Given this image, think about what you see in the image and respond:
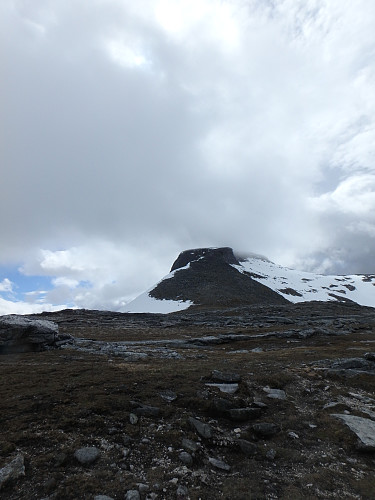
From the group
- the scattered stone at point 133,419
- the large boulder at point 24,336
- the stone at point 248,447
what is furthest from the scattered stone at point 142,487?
the large boulder at point 24,336

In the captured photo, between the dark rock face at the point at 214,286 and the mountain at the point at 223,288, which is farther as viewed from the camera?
the dark rock face at the point at 214,286

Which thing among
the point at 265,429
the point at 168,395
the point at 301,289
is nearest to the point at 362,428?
the point at 265,429

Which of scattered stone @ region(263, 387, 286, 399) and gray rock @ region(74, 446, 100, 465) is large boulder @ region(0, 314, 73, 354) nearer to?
gray rock @ region(74, 446, 100, 465)

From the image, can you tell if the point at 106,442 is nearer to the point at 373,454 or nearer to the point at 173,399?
the point at 173,399

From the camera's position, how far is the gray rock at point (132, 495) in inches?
325

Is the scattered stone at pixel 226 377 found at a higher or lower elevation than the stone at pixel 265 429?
higher

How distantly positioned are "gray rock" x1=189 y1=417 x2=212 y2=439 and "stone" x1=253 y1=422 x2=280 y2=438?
6.97 ft

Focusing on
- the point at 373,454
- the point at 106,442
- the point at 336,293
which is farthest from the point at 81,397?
the point at 336,293

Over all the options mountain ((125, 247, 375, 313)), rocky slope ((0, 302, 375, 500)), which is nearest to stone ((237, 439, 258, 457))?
rocky slope ((0, 302, 375, 500))

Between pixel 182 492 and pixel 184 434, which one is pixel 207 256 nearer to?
pixel 184 434

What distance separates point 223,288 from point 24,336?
11979cm

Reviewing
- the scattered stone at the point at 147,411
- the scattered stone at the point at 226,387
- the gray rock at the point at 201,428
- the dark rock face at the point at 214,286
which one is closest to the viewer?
the gray rock at the point at 201,428

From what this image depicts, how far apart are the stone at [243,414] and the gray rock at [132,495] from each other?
6.25 metres

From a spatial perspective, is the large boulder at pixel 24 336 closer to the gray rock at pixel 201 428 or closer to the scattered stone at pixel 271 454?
the gray rock at pixel 201 428
